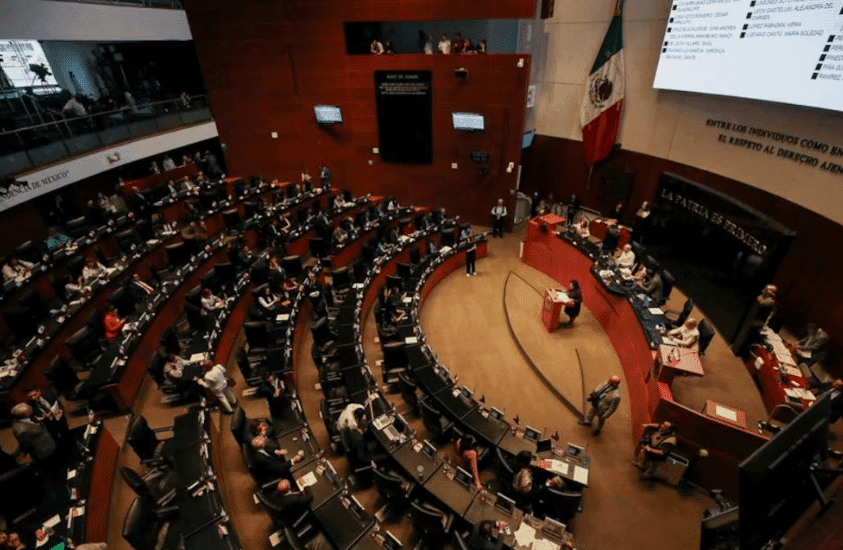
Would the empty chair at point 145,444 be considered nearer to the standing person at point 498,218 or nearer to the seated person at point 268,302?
the seated person at point 268,302

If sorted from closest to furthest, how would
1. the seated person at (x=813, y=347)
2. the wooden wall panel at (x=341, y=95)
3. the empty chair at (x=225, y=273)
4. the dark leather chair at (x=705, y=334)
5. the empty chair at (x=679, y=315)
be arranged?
the seated person at (x=813, y=347)
the dark leather chair at (x=705, y=334)
the empty chair at (x=679, y=315)
the empty chair at (x=225, y=273)
the wooden wall panel at (x=341, y=95)

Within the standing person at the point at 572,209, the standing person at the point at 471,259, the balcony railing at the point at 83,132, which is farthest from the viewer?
the standing person at the point at 572,209

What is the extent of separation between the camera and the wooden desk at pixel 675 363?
6.73 m

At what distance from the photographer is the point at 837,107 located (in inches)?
294

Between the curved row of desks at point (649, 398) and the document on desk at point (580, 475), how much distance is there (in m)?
1.87

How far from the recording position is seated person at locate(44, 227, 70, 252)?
37.6ft

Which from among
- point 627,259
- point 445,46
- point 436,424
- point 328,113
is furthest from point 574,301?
point 328,113

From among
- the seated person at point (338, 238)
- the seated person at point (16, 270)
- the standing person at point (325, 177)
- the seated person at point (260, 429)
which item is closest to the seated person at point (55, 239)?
the seated person at point (16, 270)

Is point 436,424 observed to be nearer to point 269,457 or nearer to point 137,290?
point 269,457

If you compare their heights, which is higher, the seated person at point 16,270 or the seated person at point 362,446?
the seated person at point 16,270

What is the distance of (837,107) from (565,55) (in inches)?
371

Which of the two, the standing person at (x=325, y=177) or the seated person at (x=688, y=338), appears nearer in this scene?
the seated person at (x=688, y=338)

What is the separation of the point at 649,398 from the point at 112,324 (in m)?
10.7

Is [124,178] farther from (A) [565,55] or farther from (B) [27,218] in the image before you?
(A) [565,55]
